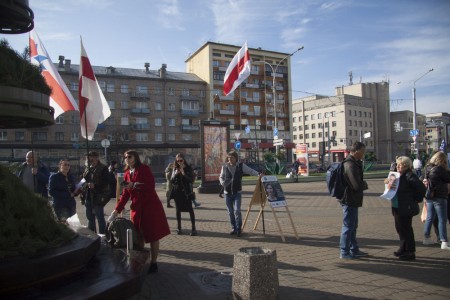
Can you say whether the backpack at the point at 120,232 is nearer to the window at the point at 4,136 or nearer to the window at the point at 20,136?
the window at the point at 20,136

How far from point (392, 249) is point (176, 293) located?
4.12 m

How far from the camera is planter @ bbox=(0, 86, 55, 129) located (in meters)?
3.29

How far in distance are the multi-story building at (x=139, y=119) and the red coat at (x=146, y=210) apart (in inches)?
1928

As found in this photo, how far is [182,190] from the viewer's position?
8.73m

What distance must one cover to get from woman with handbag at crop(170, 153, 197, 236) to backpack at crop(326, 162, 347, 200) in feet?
11.2

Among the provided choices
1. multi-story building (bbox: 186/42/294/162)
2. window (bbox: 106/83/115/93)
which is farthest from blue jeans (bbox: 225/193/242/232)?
multi-story building (bbox: 186/42/294/162)

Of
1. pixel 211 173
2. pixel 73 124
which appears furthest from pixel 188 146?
pixel 211 173

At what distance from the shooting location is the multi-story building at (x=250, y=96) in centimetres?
6569

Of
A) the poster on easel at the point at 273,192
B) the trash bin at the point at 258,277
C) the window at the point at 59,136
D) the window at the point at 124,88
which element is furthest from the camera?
the window at the point at 124,88

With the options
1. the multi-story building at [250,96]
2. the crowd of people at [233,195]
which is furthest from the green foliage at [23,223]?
the multi-story building at [250,96]

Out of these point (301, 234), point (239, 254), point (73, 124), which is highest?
point (73, 124)

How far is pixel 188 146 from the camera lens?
6072cm

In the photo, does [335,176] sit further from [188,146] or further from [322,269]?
[188,146]

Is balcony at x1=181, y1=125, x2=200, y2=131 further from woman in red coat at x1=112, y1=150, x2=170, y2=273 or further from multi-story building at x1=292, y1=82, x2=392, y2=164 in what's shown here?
woman in red coat at x1=112, y1=150, x2=170, y2=273
